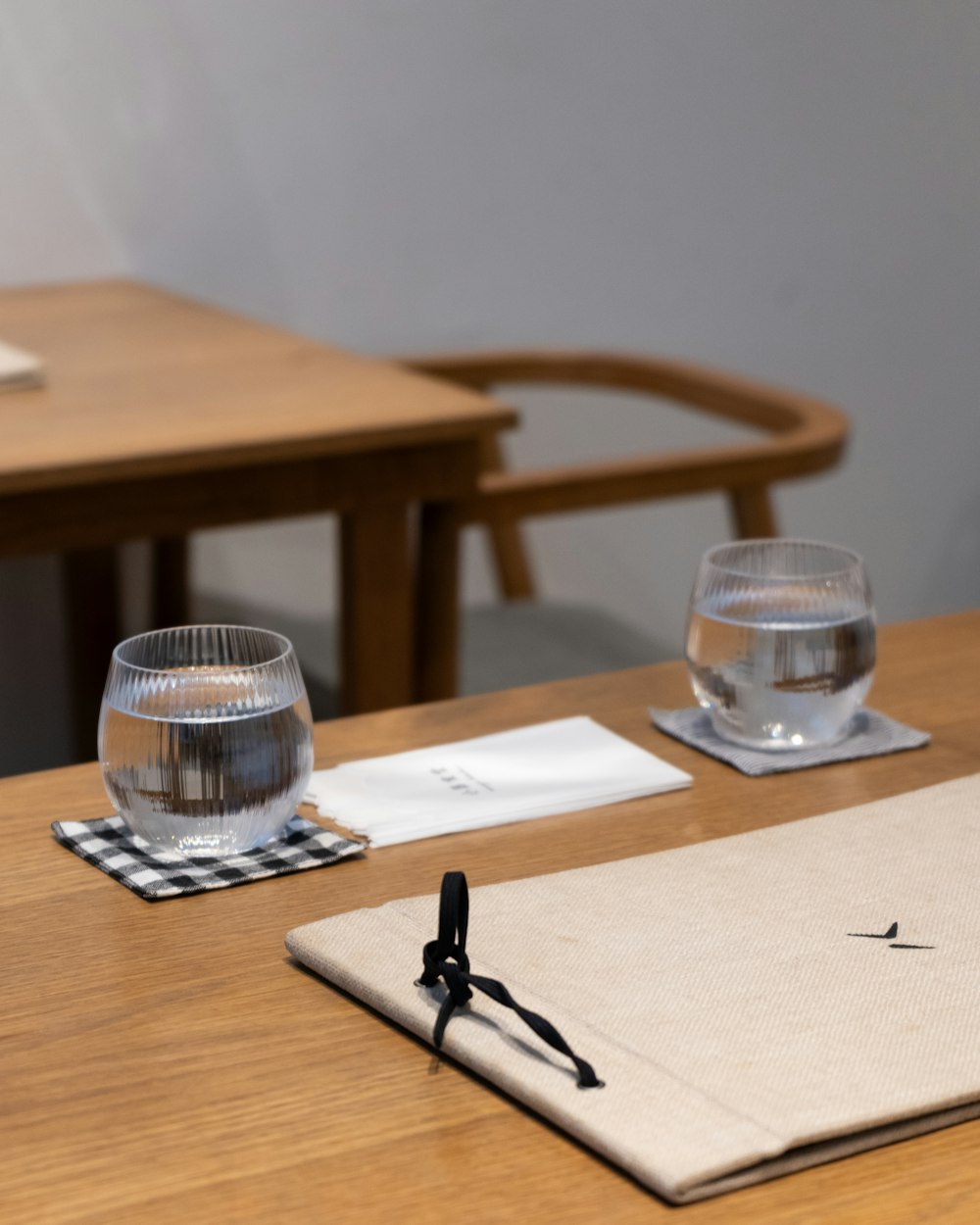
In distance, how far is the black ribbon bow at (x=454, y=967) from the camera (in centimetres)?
52

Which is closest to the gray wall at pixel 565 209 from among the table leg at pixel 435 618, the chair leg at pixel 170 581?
the chair leg at pixel 170 581

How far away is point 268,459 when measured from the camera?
1379 mm

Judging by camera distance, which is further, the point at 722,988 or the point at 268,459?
the point at 268,459

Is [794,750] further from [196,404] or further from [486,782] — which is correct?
[196,404]

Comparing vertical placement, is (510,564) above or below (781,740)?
below

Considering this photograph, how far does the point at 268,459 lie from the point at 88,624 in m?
0.98

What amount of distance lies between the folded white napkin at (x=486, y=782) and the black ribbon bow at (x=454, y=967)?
0.14 metres

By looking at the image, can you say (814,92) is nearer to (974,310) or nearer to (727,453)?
(974,310)

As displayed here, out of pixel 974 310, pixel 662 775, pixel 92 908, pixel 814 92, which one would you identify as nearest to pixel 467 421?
pixel 662 775

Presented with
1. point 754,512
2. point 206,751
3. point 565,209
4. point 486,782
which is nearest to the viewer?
point 206,751

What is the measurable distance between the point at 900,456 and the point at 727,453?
135cm

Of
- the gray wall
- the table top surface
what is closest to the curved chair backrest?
the table top surface

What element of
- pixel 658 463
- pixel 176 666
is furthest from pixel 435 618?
pixel 176 666

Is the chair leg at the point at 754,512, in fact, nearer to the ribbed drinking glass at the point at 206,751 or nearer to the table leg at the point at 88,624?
the table leg at the point at 88,624
